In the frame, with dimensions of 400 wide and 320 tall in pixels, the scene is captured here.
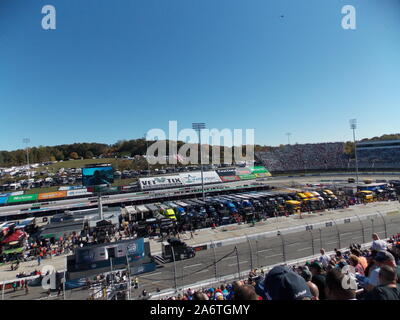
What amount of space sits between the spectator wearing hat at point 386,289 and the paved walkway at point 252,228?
47.0ft

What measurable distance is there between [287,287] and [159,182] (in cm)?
3245

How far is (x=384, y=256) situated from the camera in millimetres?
3127

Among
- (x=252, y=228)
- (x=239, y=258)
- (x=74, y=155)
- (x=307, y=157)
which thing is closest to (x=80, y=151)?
(x=74, y=155)

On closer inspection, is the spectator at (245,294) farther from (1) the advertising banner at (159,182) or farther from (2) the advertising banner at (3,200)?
(2) the advertising banner at (3,200)

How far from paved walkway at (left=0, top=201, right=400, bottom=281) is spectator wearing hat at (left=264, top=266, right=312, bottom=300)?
13902 mm

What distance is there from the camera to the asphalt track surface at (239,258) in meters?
10.3

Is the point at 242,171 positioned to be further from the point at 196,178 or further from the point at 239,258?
the point at 239,258

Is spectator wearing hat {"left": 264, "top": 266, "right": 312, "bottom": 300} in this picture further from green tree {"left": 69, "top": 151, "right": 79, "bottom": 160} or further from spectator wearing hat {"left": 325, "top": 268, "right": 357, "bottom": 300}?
green tree {"left": 69, "top": 151, "right": 79, "bottom": 160}

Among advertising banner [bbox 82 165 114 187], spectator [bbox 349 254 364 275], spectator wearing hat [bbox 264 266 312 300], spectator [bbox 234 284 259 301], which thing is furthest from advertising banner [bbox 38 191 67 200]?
spectator wearing hat [bbox 264 266 312 300]

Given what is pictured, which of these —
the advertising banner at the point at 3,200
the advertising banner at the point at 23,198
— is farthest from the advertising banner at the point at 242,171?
the advertising banner at the point at 3,200

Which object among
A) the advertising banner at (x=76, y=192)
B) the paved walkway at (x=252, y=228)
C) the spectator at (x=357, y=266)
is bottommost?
the paved walkway at (x=252, y=228)

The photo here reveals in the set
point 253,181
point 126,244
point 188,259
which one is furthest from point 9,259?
point 253,181

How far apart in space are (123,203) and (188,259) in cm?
1856
